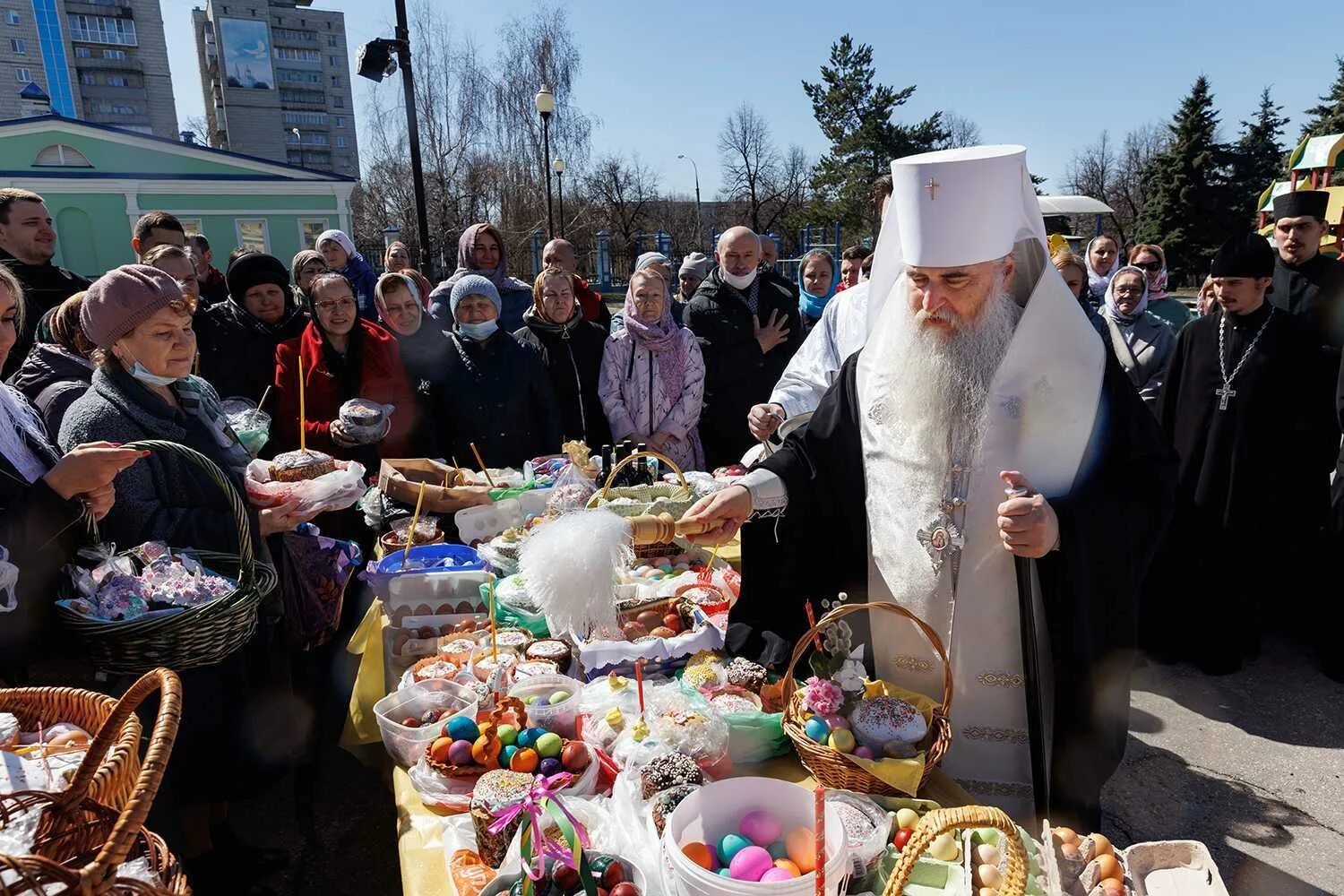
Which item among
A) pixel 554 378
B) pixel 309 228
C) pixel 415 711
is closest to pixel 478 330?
pixel 554 378

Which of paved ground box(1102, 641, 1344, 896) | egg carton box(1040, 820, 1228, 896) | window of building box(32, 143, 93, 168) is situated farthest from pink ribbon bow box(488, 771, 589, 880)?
window of building box(32, 143, 93, 168)

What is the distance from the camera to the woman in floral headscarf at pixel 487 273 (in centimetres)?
596

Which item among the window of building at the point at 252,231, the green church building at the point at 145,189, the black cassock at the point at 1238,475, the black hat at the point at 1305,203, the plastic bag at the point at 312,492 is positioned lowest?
the black cassock at the point at 1238,475

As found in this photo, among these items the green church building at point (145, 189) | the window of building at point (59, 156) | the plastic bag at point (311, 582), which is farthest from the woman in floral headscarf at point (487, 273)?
the window of building at point (59, 156)

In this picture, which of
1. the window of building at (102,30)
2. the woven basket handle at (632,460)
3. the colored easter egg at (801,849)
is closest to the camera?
the colored easter egg at (801,849)

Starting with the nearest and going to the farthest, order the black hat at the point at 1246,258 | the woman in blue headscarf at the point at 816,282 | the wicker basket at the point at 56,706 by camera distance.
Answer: the wicker basket at the point at 56,706, the black hat at the point at 1246,258, the woman in blue headscarf at the point at 816,282

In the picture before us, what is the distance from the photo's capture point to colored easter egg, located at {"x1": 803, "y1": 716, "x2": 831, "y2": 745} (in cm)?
183

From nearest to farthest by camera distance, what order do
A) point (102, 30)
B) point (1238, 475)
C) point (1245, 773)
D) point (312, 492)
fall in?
point (312, 492)
point (1245, 773)
point (1238, 475)
point (102, 30)

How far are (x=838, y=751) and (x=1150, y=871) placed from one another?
0.65m

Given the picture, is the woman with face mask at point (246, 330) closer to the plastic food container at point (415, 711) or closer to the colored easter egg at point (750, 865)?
the plastic food container at point (415, 711)

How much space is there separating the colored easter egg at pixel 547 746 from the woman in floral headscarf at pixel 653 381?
2.86 meters

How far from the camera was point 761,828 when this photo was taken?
1465 mm

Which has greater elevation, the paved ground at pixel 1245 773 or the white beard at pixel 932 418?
the white beard at pixel 932 418

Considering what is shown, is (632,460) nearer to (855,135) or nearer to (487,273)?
(487,273)
